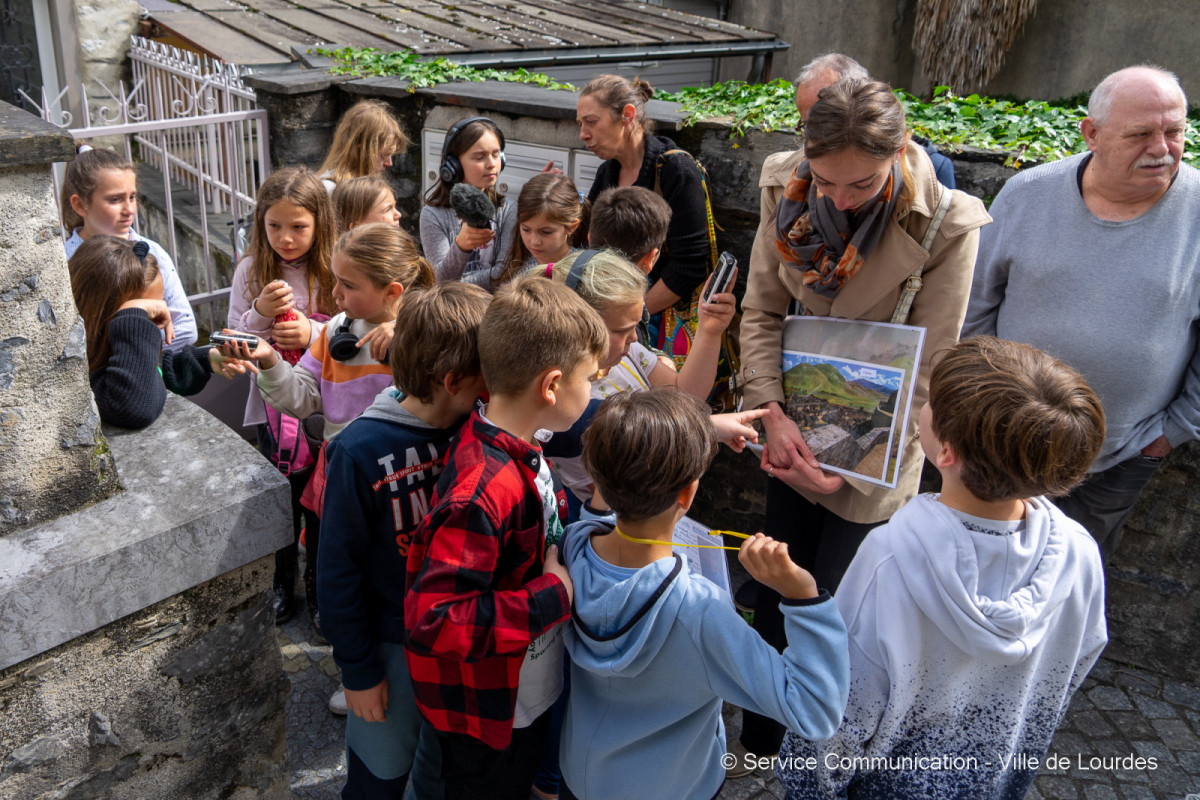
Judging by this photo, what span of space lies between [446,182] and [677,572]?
260 cm

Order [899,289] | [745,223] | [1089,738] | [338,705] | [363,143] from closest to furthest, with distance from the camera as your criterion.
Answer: [899,289], [338,705], [1089,738], [745,223], [363,143]

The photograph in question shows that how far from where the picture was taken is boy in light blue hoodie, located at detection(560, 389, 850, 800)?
164cm

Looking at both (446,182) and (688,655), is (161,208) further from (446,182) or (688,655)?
(688,655)

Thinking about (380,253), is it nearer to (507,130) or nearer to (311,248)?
(311,248)

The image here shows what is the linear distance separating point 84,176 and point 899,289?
2898mm

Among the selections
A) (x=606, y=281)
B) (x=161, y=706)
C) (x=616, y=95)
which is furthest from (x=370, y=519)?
(x=616, y=95)

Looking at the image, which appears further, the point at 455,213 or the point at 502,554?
the point at 455,213

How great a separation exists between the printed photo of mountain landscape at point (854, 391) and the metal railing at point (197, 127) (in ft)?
10.6

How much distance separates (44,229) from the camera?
1805 millimetres

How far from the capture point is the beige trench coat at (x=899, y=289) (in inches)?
92.8

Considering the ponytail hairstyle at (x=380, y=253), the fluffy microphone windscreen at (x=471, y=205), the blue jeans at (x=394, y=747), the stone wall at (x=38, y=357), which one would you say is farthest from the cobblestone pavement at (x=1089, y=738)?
the fluffy microphone windscreen at (x=471, y=205)

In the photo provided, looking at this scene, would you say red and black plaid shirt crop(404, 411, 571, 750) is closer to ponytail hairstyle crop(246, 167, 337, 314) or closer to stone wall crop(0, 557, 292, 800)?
stone wall crop(0, 557, 292, 800)

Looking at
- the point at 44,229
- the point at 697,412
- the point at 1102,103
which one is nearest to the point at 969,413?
the point at 697,412

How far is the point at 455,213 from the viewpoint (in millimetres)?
3682
